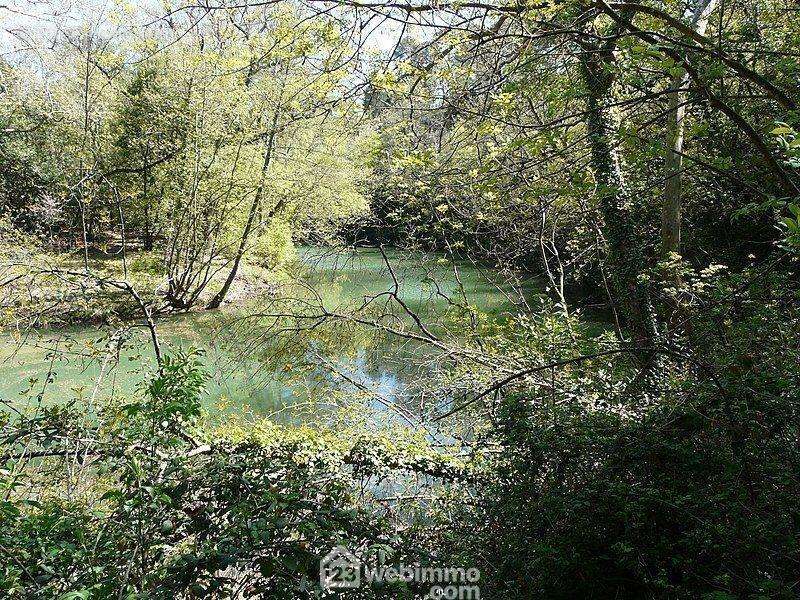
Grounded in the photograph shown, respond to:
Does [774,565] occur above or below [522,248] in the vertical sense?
below

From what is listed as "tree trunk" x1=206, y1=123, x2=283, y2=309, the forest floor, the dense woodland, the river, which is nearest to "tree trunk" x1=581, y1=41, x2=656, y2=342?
the dense woodland

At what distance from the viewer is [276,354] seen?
208 inches

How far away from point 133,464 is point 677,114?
4.39 meters

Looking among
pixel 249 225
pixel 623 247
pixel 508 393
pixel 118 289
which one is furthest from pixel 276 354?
pixel 249 225

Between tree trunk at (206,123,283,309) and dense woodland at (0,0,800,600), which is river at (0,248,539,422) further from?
tree trunk at (206,123,283,309)

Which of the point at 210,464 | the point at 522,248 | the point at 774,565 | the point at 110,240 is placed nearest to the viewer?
the point at 774,565

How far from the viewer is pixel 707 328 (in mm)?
3025

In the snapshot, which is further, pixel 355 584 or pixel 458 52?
pixel 458 52

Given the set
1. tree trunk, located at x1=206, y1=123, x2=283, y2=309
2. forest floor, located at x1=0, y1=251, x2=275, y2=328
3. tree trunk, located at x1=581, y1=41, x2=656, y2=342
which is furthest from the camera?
tree trunk, located at x1=206, y1=123, x2=283, y2=309

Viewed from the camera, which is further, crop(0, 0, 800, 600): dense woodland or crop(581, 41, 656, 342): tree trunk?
crop(581, 41, 656, 342): tree trunk

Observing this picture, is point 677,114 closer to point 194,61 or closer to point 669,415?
point 669,415

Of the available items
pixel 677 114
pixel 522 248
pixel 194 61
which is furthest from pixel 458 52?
pixel 194 61

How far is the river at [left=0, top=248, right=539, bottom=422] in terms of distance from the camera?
16.8 ft

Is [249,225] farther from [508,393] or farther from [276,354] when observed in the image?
[508,393]
